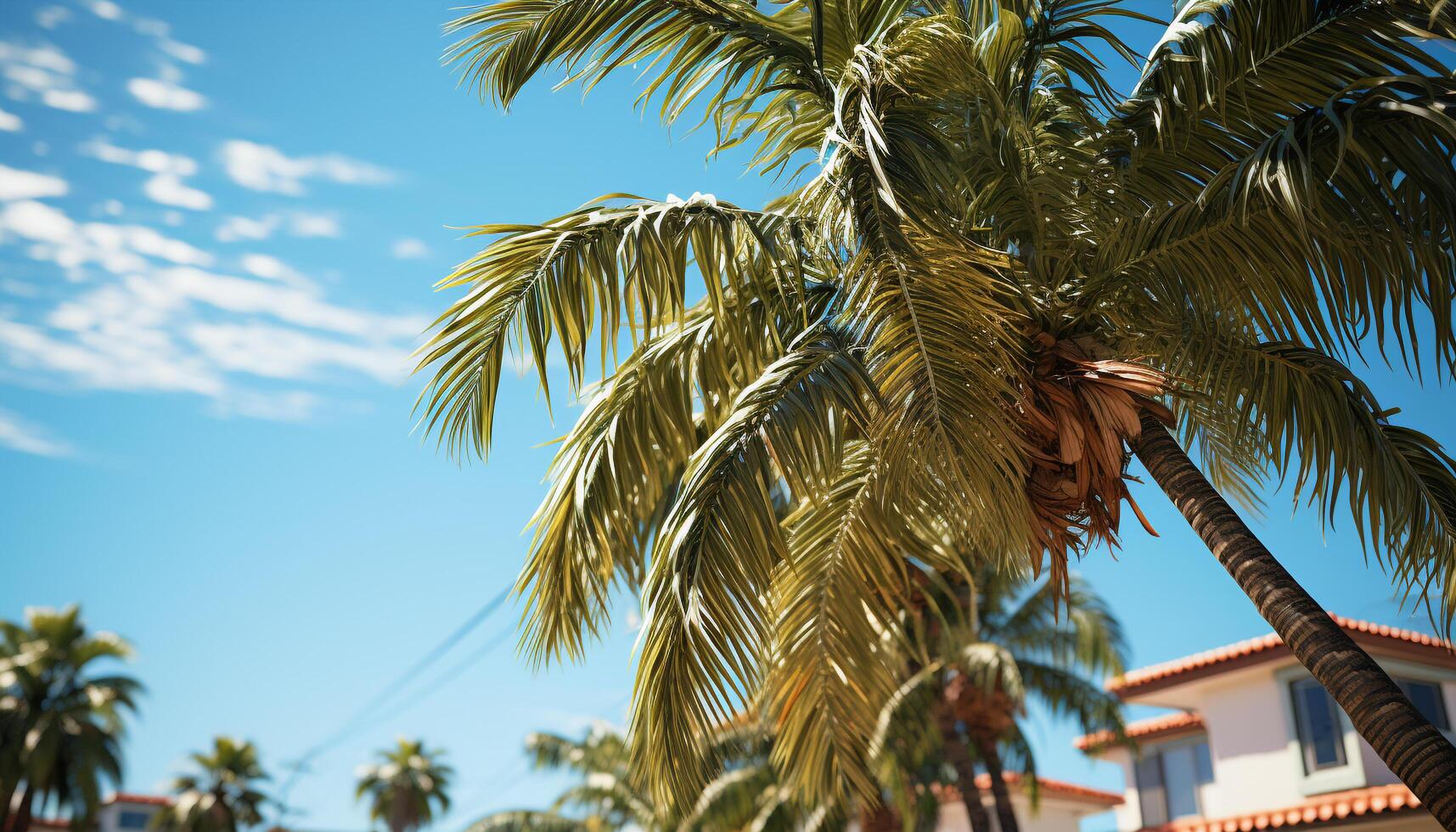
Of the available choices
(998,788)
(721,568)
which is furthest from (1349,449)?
(998,788)

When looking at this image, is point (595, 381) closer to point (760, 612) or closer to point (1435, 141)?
point (760, 612)

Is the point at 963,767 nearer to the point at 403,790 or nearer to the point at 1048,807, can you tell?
the point at 1048,807

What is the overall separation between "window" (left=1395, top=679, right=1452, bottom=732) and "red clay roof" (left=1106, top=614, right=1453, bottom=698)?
19.1 inches

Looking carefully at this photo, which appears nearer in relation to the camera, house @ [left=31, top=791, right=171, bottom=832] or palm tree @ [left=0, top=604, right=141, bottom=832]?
palm tree @ [left=0, top=604, right=141, bottom=832]

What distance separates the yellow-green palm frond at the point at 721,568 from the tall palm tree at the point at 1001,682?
14.3m

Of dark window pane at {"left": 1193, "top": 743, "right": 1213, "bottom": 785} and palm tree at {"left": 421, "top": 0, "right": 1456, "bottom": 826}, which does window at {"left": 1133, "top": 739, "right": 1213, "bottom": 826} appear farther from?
palm tree at {"left": 421, "top": 0, "right": 1456, "bottom": 826}

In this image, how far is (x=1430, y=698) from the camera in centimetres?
1973

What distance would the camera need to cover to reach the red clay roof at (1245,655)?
63.4 feet

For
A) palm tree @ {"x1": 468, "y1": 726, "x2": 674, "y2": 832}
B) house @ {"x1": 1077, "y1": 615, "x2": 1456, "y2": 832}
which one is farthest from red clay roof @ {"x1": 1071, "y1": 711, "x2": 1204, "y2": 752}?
palm tree @ {"x1": 468, "y1": 726, "x2": 674, "y2": 832}

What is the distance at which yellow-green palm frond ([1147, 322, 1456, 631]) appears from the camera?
6.02m

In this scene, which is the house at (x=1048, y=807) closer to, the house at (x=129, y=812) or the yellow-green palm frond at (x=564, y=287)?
the yellow-green palm frond at (x=564, y=287)

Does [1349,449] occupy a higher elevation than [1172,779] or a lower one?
lower

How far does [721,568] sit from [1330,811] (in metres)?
15.8

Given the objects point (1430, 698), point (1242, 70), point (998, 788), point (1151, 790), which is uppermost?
point (1242, 70)
